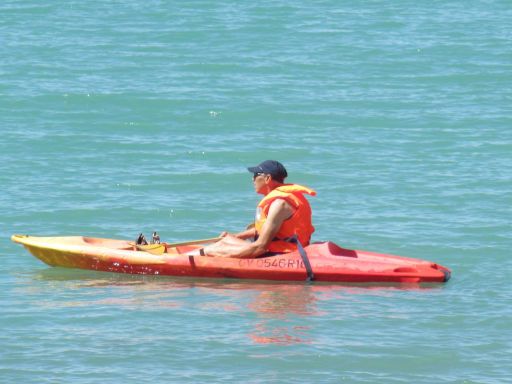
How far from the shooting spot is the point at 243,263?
10789mm

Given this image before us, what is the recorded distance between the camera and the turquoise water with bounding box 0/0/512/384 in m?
8.73

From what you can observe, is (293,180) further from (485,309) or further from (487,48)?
(487,48)

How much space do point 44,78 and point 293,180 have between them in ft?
24.1

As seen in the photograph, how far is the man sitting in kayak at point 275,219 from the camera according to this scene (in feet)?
35.1

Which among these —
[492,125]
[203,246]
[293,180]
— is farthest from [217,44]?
[203,246]

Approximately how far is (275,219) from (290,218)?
0.16 metres

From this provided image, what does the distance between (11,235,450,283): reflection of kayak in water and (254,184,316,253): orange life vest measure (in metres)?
0.14

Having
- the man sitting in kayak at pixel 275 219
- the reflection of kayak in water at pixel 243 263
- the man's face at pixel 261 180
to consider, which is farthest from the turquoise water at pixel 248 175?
the man's face at pixel 261 180

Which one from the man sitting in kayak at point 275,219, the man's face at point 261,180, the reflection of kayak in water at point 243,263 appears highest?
the man's face at point 261,180

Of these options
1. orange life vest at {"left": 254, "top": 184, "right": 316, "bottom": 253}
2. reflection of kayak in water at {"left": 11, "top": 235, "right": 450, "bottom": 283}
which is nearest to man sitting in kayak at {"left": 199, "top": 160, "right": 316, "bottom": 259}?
orange life vest at {"left": 254, "top": 184, "right": 316, "bottom": 253}

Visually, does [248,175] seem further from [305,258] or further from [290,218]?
[305,258]

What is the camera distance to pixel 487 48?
2389 centimetres

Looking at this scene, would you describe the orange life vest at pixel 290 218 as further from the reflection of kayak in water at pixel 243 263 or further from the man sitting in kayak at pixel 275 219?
the reflection of kayak in water at pixel 243 263

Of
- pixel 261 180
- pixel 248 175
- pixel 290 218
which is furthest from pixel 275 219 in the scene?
pixel 248 175
